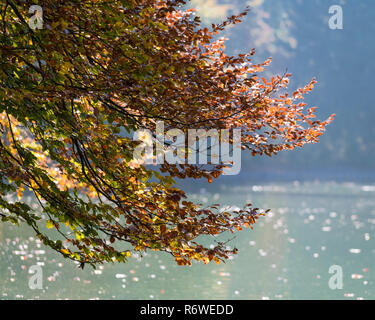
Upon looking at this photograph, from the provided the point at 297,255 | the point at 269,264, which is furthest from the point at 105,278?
the point at 297,255

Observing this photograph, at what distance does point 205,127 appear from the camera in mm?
8297

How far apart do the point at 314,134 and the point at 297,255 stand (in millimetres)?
30257

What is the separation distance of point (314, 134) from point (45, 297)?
16.1m

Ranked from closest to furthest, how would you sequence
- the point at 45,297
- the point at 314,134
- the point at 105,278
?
the point at 314,134 → the point at 45,297 → the point at 105,278

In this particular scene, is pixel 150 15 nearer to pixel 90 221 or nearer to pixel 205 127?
pixel 205 127

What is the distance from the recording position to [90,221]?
8.03 m

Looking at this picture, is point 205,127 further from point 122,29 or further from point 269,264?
point 269,264

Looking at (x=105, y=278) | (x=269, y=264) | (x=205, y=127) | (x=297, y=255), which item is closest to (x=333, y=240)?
(x=297, y=255)

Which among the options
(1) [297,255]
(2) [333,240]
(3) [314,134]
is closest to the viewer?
(3) [314,134]
